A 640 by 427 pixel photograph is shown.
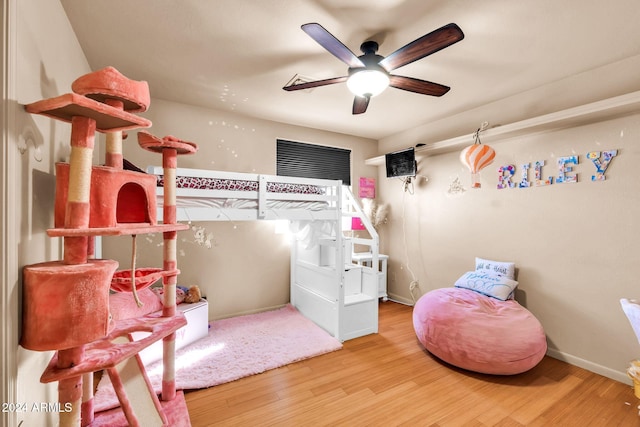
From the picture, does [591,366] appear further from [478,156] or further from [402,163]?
[402,163]

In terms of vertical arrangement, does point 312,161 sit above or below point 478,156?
above

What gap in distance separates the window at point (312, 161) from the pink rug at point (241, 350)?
1.84 meters

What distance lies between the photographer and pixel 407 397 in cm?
191

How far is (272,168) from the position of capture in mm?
3490

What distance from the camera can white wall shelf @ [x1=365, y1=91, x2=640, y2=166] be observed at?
1.96m

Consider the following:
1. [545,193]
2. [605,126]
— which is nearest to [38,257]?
[545,193]

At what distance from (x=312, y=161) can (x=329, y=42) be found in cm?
235

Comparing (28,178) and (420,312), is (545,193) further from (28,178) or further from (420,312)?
(28,178)

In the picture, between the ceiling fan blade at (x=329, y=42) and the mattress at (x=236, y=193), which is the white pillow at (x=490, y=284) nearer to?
the mattress at (x=236, y=193)

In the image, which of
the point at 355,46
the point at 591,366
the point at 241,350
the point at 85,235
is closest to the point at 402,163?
the point at 355,46

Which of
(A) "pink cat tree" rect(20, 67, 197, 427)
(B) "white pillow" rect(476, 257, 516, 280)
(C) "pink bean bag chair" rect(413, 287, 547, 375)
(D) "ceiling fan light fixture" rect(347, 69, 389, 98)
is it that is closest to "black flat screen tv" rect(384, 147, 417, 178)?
(B) "white pillow" rect(476, 257, 516, 280)

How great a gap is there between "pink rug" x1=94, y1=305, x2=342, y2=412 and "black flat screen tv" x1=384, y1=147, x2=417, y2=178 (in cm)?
220

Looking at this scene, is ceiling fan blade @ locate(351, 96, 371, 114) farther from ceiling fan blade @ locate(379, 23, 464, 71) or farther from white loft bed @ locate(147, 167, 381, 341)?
white loft bed @ locate(147, 167, 381, 341)

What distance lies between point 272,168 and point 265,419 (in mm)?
2594
